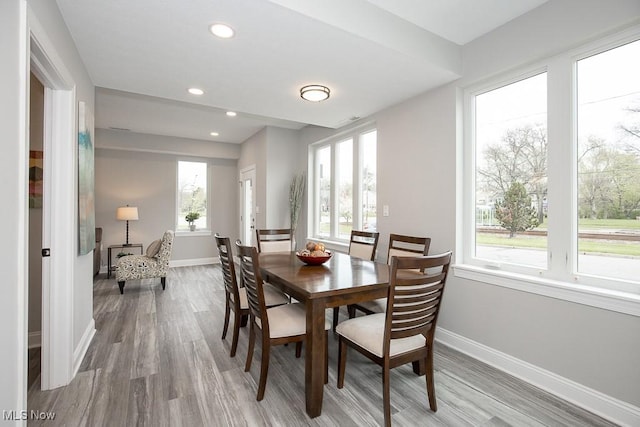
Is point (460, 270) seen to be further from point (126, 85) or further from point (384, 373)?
point (126, 85)

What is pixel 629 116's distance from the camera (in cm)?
187

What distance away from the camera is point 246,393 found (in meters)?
2.04

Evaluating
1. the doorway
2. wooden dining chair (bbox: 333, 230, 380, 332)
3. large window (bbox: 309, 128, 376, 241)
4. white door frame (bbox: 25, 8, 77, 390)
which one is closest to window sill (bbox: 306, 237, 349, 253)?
large window (bbox: 309, 128, 376, 241)

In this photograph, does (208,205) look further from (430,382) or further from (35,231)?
(430,382)

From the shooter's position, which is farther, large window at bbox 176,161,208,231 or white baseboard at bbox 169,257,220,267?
large window at bbox 176,161,208,231

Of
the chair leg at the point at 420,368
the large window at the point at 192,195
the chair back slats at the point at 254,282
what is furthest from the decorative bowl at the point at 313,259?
the large window at the point at 192,195

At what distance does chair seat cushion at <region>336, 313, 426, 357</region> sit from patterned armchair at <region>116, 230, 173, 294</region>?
3613mm

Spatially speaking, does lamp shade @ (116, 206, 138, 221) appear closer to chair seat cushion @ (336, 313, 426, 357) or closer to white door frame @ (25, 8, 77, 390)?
white door frame @ (25, 8, 77, 390)

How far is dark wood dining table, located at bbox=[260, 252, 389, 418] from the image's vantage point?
5.82ft

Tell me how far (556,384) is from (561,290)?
65cm

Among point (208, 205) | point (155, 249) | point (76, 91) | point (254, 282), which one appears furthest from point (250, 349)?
point (208, 205)

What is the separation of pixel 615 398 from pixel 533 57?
235 centimetres

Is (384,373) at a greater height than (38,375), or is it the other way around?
(384,373)

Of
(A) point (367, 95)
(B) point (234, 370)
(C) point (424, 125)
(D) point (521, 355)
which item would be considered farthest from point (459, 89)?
(B) point (234, 370)
